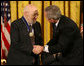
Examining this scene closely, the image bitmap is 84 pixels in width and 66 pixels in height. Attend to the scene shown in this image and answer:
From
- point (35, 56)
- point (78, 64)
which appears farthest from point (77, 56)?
point (35, 56)

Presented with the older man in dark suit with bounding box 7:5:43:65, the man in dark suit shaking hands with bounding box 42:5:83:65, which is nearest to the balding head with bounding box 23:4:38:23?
the older man in dark suit with bounding box 7:5:43:65

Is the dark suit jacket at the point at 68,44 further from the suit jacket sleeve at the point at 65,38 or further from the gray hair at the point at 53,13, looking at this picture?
the gray hair at the point at 53,13

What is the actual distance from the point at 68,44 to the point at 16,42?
846 millimetres

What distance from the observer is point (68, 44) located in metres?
3.05

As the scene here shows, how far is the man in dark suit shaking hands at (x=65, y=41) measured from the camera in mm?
3043

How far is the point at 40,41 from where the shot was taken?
3.77m

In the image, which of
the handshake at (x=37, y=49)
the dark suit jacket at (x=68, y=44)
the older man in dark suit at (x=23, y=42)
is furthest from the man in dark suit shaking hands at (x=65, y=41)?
the older man in dark suit at (x=23, y=42)

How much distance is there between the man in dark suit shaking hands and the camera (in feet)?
9.98

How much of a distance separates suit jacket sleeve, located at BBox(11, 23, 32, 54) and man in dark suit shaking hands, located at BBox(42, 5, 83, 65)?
374mm

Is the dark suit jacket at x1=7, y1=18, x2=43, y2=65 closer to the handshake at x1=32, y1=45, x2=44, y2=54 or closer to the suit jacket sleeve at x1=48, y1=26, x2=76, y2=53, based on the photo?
the handshake at x1=32, y1=45, x2=44, y2=54

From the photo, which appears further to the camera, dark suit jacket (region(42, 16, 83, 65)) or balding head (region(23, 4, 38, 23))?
balding head (region(23, 4, 38, 23))

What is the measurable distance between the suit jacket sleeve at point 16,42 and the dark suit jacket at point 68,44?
1.50ft

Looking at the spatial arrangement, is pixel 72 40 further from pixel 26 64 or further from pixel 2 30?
pixel 2 30

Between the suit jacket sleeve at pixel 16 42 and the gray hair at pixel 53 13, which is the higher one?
the gray hair at pixel 53 13
